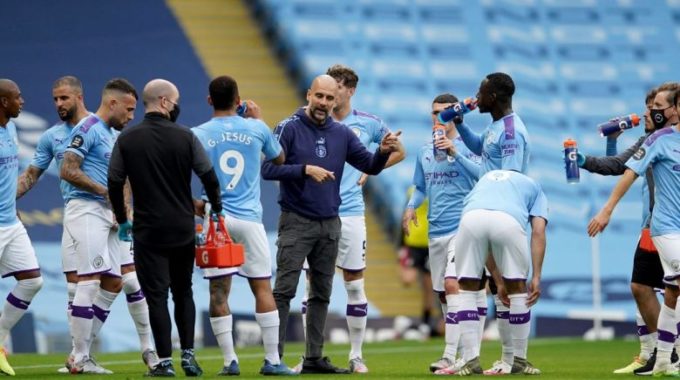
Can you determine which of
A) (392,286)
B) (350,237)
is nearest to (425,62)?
(392,286)

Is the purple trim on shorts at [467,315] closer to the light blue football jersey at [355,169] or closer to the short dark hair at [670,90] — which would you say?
the light blue football jersey at [355,169]

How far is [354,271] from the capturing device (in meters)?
12.5

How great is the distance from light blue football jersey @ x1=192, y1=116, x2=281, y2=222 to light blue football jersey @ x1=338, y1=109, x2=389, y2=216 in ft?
5.88

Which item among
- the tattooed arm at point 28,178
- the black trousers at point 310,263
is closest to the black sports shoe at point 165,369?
the black trousers at point 310,263

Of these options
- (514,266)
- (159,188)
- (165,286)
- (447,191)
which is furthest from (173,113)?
(447,191)

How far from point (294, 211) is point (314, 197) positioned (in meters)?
0.21

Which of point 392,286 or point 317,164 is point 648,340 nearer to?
point 317,164

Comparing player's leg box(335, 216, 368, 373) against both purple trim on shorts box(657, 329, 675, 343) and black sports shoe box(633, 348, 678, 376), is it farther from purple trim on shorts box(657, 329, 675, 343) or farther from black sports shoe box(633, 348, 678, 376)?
purple trim on shorts box(657, 329, 675, 343)

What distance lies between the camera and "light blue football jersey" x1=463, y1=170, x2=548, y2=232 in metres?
10.6

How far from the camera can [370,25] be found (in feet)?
88.1

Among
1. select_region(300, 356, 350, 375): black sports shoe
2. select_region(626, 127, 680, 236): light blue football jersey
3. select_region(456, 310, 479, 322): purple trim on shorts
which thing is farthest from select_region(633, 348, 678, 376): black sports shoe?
select_region(300, 356, 350, 375): black sports shoe

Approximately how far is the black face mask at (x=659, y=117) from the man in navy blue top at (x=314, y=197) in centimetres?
236

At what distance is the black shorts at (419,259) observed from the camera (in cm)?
2100

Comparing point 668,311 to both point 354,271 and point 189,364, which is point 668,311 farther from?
point 189,364
